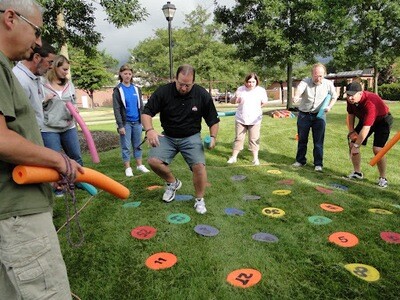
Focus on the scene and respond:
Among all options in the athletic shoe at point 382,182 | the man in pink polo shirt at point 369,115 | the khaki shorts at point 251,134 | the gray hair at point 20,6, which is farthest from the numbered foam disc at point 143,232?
the athletic shoe at point 382,182

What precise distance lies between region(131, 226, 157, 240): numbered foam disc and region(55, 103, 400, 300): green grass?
0.07 meters

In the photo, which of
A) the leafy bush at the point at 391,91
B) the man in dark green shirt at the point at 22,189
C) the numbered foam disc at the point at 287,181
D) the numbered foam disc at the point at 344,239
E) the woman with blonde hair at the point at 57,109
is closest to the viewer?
the man in dark green shirt at the point at 22,189

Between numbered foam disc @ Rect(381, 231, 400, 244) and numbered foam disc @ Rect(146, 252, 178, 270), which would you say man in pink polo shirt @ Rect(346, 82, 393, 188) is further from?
numbered foam disc @ Rect(146, 252, 178, 270)

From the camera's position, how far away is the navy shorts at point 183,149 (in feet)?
13.1

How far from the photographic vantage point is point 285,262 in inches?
111

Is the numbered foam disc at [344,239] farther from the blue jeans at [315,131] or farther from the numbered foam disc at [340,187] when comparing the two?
the blue jeans at [315,131]

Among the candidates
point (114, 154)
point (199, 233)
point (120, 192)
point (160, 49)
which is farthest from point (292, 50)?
point (160, 49)

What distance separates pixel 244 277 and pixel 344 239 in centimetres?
126

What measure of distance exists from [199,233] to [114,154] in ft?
15.5

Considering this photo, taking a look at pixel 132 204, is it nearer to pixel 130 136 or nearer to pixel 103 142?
pixel 130 136

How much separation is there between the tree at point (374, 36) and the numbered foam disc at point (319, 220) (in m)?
19.8

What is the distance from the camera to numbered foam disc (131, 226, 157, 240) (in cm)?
334

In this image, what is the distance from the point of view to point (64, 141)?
4.40 m

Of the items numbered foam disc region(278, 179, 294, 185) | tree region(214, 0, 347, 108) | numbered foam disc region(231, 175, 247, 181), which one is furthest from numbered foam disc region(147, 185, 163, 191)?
tree region(214, 0, 347, 108)
